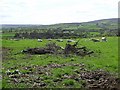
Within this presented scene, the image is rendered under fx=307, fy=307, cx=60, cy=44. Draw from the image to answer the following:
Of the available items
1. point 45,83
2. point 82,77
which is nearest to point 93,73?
point 82,77

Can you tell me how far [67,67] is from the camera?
2703cm

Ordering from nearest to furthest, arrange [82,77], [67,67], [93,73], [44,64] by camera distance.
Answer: [82,77] → [93,73] → [67,67] → [44,64]

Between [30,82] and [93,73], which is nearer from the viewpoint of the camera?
[30,82]

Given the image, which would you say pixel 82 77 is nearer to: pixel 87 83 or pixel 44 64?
pixel 87 83

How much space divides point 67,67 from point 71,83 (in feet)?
22.2

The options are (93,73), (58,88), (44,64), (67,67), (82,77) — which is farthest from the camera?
(44,64)

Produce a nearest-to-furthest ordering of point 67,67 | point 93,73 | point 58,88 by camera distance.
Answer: point 58,88
point 93,73
point 67,67

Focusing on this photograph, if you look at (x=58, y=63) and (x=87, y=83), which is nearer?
(x=87, y=83)

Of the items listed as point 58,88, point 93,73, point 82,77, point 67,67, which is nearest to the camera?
point 58,88

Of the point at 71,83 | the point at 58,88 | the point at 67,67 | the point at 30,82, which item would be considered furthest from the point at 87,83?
the point at 67,67

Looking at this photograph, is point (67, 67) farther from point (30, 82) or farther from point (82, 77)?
point (30, 82)

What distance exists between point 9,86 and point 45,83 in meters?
2.41

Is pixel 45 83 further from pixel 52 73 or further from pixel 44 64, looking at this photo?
pixel 44 64

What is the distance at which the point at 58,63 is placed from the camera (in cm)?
2984
